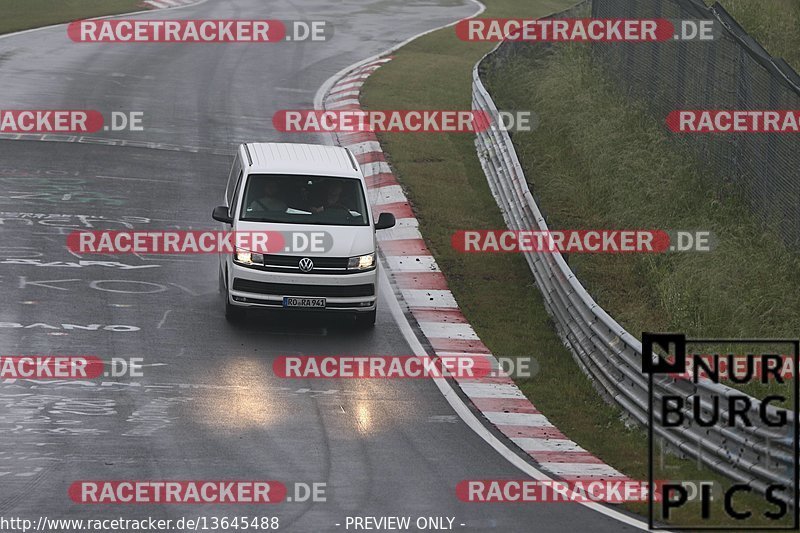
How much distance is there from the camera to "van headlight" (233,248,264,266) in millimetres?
15945

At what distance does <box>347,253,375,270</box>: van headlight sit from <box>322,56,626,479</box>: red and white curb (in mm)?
1129

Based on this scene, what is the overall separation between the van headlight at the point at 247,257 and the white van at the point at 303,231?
0.04 feet

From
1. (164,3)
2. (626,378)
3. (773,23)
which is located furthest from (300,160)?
(164,3)

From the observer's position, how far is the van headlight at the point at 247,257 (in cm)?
1595

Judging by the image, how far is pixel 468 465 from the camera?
12.5m

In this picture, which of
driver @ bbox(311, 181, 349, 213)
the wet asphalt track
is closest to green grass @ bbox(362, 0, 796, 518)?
the wet asphalt track

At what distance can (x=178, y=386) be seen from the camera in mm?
14266

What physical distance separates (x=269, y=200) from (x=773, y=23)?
1321 cm

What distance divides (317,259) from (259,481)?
4667mm

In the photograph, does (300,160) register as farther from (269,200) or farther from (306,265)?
(306,265)

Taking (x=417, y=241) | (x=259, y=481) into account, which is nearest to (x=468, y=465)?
(x=259, y=481)

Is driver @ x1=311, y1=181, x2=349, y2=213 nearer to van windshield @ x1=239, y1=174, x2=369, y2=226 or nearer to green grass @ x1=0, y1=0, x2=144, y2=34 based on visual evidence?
van windshield @ x1=239, y1=174, x2=369, y2=226

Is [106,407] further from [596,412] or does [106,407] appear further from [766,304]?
[766,304]

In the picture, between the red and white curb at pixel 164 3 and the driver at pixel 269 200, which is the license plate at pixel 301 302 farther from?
the red and white curb at pixel 164 3
